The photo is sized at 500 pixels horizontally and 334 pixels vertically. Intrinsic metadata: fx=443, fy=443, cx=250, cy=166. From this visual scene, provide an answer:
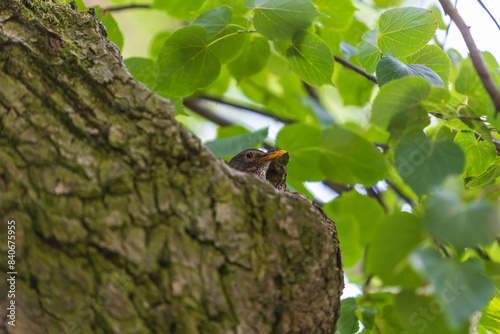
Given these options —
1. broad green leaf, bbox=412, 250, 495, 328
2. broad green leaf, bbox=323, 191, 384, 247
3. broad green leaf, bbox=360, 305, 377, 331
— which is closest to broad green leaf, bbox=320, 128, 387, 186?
broad green leaf, bbox=323, 191, 384, 247

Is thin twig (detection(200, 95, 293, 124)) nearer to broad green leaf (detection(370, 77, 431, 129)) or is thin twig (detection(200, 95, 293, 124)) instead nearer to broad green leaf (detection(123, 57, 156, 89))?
broad green leaf (detection(123, 57, 156, 89))

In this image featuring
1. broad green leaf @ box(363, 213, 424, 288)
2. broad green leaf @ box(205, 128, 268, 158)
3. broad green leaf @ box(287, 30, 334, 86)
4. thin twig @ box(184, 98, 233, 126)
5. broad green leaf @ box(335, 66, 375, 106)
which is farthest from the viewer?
thin twig @ box(184, 98, 233, 126)

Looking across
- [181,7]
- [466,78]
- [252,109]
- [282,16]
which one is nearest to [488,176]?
[466,78]

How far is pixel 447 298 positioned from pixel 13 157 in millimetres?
1737

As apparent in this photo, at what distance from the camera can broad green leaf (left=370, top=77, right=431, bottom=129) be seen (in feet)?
6.16

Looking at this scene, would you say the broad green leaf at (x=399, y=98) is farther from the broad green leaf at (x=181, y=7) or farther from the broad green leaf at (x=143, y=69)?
the broad green leaf at (x=181, y=7)

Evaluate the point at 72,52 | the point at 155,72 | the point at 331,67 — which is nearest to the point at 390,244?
the point at 331,67

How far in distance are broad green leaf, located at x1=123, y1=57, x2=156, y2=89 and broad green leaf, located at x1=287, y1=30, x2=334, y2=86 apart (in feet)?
3.52

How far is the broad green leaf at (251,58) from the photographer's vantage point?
3.56 m

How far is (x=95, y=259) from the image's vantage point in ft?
5.89

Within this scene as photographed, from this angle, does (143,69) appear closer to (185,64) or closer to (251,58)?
(185,64)

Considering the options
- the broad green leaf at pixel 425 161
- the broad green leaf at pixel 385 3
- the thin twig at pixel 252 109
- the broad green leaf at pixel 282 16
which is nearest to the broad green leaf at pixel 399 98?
the broad green leaf at pixel 425 161

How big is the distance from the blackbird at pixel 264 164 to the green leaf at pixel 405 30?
1264 mm

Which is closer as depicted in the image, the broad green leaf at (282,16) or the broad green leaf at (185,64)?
the broad green leaf at (282,16)
